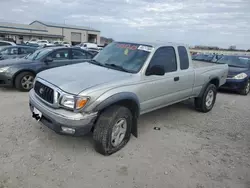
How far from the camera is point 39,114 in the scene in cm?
335

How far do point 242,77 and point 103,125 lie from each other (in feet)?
23.6

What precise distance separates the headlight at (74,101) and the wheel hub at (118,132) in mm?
700

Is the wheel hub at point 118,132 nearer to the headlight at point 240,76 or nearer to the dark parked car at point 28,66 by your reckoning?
the dark parked car at point 28,66

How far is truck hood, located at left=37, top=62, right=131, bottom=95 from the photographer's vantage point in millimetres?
3041

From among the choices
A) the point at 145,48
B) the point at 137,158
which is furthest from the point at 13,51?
the point at 137,158

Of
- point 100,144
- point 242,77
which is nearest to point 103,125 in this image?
point 100,144

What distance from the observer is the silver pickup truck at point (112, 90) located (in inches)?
117

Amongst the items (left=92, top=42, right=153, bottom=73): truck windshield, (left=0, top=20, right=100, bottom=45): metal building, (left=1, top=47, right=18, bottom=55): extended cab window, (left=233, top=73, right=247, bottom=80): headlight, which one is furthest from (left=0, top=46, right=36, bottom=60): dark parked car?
(left=0, top=20, right=100, bottom=45): metal building

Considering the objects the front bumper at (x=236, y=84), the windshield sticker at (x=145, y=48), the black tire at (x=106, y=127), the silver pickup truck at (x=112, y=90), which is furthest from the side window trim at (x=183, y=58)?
the front bumper at (x=236, y=84)

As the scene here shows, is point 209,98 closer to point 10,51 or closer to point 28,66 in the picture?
point 28,66

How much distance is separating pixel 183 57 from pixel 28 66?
16.7 feet

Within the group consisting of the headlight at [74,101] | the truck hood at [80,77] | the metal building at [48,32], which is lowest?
the headlight at [74,101]

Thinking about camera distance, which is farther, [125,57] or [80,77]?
[125,57]

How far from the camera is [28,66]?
696 cm
